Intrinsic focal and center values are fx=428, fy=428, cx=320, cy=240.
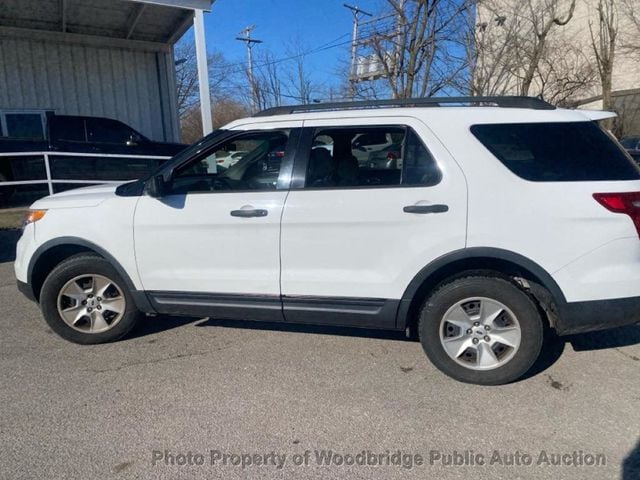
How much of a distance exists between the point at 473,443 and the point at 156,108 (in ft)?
48.0

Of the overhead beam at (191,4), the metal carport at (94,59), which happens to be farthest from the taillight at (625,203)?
the metal carport at (94,59)

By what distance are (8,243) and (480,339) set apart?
296 inches

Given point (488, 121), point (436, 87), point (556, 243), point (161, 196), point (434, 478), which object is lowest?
point (434, 478)

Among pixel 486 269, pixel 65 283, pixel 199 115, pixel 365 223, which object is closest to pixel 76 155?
pixel 65 283

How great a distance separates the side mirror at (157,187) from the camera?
10.6ft

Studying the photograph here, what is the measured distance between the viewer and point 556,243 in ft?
8.81

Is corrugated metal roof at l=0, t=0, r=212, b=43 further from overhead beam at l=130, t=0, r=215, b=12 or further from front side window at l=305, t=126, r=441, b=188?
front side window at l=305, t=126, r=441, b=188

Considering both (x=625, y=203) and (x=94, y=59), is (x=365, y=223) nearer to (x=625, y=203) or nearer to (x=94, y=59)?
(x=625, y=203)

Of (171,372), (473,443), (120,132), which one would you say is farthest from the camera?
(120,132)

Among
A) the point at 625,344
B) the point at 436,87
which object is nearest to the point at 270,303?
the point at 625,344

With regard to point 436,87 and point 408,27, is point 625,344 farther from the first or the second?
point 436,87

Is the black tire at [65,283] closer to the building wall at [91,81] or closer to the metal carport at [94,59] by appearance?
the metal carport at [94,59]

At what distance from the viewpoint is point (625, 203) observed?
260cm

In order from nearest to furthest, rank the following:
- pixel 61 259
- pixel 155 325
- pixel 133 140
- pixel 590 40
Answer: pixel 61 259, pixel 155 325, pixel 133 140, pixel 590 40
